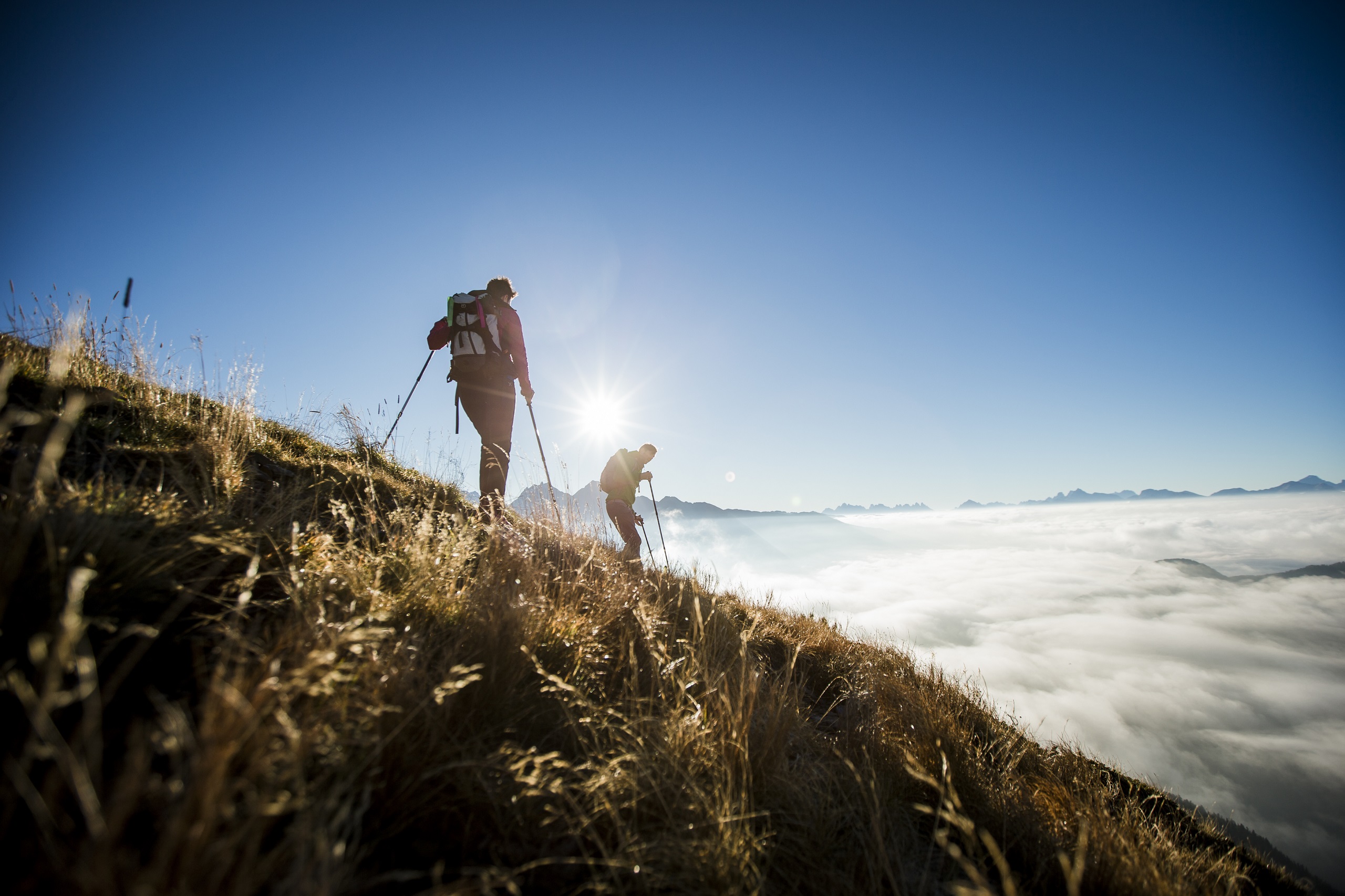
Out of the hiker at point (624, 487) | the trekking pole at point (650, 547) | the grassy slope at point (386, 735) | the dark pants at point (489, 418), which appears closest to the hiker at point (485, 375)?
the dark pants at point (489, 418)

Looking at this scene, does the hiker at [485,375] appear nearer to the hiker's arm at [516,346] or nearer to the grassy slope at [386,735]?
the hiker's arm at [516,346]

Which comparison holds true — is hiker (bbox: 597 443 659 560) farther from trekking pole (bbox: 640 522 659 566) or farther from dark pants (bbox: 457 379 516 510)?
dark pants (bbox: 457 379 516 510)

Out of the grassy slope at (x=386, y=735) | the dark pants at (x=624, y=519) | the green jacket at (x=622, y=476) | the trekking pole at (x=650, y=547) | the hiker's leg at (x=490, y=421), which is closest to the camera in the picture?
the grassy slope at (x=386, y=735)

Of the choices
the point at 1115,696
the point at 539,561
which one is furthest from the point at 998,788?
the point at 1115,696

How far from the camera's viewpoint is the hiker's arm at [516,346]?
6.10 m

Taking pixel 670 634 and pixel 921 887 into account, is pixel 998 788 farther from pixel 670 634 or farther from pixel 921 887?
pixel 670 634

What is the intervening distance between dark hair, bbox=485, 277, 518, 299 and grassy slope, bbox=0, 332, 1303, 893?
359 centimetres

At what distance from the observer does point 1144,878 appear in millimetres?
2121

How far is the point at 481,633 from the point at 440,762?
2.04ft

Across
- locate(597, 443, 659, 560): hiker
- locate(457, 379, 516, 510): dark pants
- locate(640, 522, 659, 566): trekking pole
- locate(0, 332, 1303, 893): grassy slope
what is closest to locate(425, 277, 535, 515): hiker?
locate(457, 379, 516, 510): dark pants

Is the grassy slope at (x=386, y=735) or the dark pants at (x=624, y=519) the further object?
the dark pants at (x=624, y=519)

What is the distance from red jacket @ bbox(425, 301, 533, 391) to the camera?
6.07 metres

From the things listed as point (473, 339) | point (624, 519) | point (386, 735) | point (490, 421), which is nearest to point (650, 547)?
point (624, 519)

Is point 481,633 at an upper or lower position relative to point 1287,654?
upper
